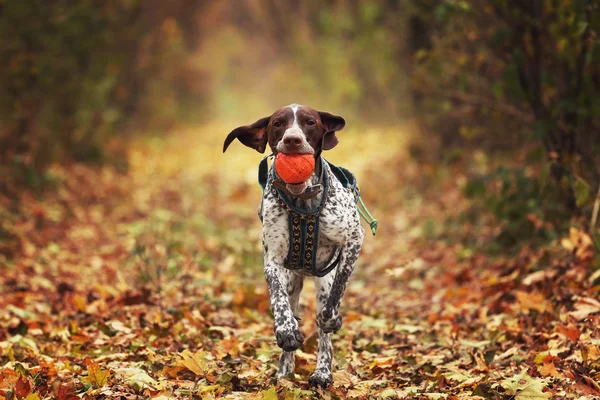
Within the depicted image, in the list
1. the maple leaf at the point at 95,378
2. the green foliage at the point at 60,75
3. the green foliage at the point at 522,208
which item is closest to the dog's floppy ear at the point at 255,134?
the maple leaf at the point at 95,378

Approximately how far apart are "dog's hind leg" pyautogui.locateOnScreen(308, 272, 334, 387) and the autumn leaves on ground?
122 millimetres

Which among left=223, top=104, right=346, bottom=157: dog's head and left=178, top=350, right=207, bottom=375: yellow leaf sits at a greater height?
left=223, top=104, right=346, bottom=157: dog's head

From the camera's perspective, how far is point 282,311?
389 centimetres

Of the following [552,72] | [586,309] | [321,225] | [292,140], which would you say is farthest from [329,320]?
[552,72]

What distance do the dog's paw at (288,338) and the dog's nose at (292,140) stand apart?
3.34 feet

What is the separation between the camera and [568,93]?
677cm

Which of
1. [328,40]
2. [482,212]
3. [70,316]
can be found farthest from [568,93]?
[328,40]

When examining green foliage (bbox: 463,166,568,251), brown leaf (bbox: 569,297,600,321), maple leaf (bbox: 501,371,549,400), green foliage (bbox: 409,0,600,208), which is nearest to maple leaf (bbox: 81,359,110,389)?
maple leaf (bbox: 501,371,549,400)

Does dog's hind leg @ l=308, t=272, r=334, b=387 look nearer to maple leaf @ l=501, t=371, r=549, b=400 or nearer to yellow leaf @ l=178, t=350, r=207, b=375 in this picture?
yellow leaf @ l=178, t=350, r=207, b=375

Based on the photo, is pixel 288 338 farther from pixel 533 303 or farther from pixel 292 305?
pixel 533 303

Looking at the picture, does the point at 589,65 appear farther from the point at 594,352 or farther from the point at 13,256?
the point at 13,256

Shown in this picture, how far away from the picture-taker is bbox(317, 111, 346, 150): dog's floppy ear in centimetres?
399

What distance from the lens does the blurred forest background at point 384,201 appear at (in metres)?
5.12

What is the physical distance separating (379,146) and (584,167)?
11.8 metres
